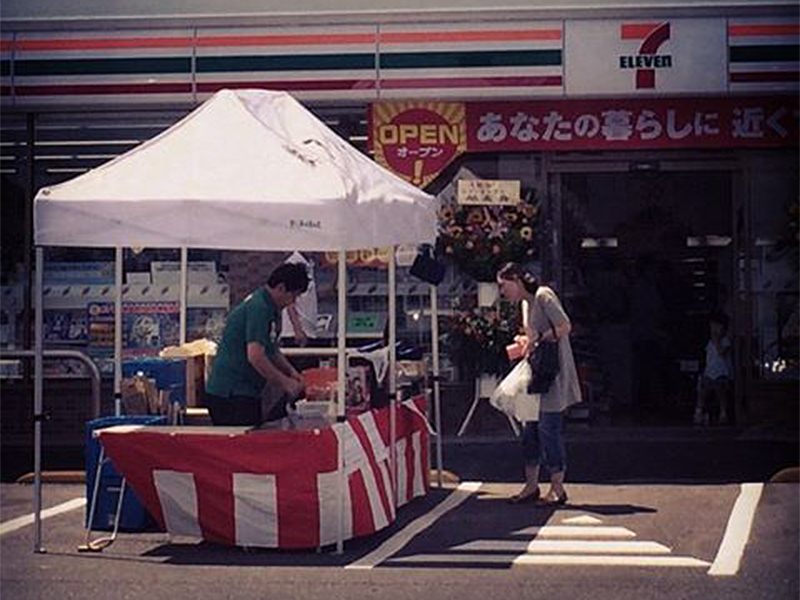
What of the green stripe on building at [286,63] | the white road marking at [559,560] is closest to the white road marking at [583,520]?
the white road marking at [559,560]

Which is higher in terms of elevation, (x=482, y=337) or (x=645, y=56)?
(x=645, y=56)

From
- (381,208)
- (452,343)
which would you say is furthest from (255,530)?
(452,343)

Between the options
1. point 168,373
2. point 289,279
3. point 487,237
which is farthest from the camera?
point 487,237

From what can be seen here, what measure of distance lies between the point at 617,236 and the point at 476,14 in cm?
282

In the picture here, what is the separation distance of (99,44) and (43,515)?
6.14 metres

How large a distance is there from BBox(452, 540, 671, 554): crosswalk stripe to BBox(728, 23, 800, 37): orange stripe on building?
7.13 metres

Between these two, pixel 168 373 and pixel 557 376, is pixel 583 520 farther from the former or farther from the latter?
pixel 168 373

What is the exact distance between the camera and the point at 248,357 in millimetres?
10406

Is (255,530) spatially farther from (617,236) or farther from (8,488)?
(617,236)

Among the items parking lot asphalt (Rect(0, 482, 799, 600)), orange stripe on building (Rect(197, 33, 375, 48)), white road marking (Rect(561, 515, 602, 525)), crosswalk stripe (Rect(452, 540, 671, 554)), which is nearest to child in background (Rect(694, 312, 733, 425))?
parking lot asphalt (Rect(0, 482, 799, 600))

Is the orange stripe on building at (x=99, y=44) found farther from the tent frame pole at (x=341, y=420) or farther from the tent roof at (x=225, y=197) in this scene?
the tent frame pole at (x=341, y=420)

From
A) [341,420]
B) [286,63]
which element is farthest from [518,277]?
[286,63]

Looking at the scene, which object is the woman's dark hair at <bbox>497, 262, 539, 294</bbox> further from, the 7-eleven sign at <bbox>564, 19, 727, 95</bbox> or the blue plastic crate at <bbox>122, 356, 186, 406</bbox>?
the 7-eleven sign at <bbox>564, 19, 727, 95</bbox>

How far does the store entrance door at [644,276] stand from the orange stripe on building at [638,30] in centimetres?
139
